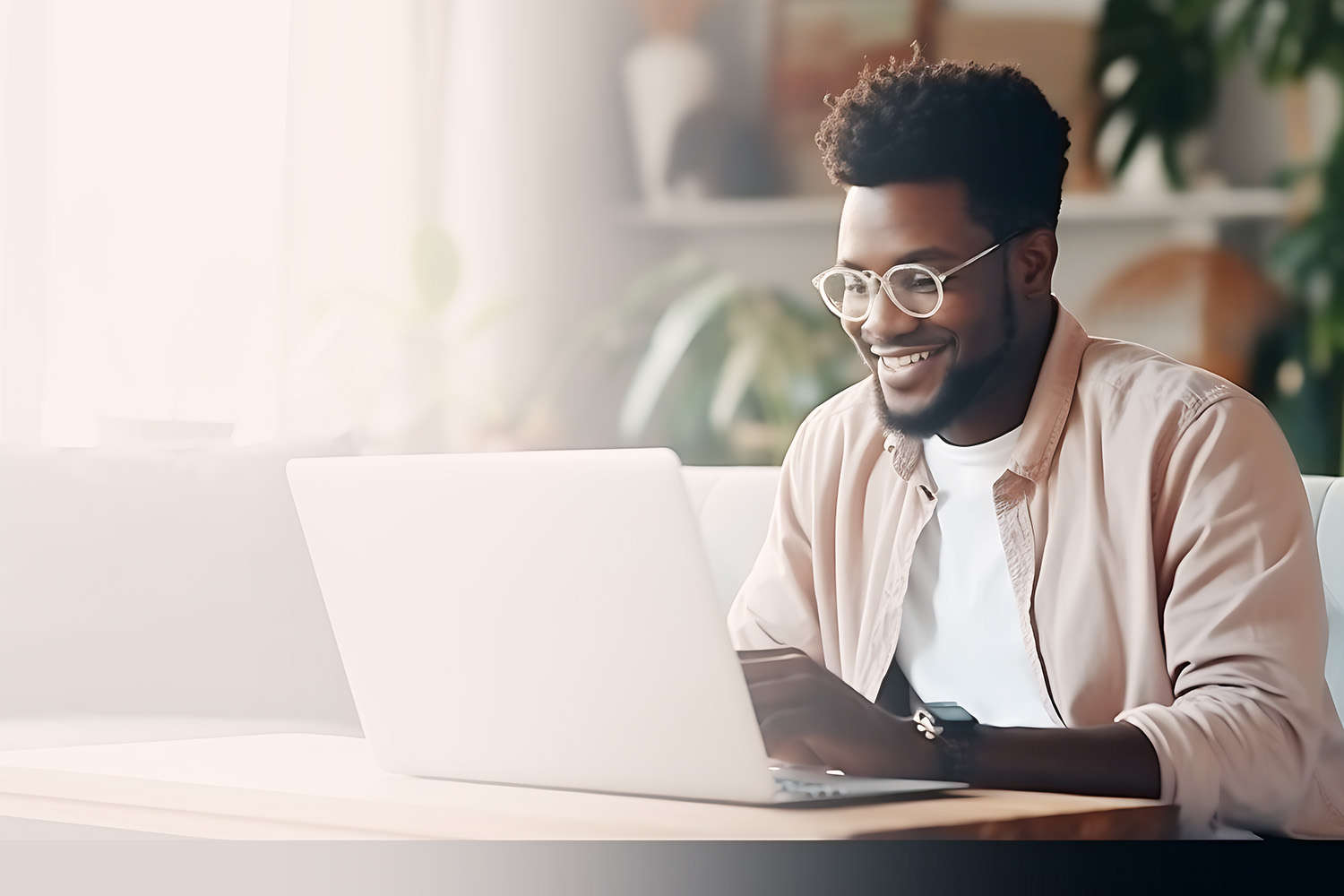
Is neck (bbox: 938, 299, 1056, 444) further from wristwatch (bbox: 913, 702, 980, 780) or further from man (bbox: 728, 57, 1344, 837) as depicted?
wristwatch (bbox: 913, 702, 980, 780)

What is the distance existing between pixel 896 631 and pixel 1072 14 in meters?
2.47

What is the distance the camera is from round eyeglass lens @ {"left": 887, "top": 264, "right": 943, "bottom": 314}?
A: 58.3 inches

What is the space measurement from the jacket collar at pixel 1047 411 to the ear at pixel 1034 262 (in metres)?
0.03

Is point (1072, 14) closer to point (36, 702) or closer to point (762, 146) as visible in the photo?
point (762, 146)

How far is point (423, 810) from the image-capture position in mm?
938

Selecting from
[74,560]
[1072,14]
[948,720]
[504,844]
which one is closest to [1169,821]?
[948,720]

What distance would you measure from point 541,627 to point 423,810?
129mm

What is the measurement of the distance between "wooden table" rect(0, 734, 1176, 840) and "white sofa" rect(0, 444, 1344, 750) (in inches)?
36.7

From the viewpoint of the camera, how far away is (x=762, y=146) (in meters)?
4.02

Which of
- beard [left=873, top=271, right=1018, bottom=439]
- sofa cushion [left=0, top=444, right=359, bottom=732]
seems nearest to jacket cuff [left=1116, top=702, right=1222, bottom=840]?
beard [left=873, top=271, right=1018, bottom=439]

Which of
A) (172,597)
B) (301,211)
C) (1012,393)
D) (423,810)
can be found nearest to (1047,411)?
(1012,393)

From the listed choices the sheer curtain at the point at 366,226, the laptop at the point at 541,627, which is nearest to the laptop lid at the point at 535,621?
the laptop at the point at 541,627

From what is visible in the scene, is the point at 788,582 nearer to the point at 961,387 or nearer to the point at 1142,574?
the point at 961,387

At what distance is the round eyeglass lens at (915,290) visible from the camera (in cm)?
148
